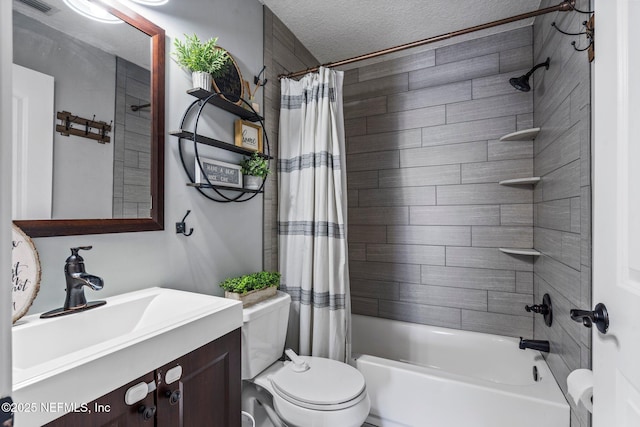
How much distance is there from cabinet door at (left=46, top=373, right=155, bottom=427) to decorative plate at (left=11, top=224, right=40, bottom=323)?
420 millimetres

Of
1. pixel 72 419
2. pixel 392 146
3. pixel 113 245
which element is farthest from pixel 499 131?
pixel 72 419

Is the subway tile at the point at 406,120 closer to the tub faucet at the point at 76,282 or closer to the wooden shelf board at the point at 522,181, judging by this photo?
the wooden shelf board at the point at 522,181

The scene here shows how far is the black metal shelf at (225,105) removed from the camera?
1.42m

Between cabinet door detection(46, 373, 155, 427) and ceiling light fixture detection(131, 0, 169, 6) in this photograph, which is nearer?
cabinet door detection(46, 373, 155, 427)

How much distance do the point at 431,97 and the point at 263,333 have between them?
2.13 m

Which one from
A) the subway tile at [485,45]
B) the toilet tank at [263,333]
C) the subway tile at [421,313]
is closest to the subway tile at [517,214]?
the subway tile at [421,313]

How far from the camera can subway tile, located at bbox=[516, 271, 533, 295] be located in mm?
2145

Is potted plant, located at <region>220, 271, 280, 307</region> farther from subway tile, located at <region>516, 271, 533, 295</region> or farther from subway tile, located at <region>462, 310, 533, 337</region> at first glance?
subway tile, located at <region>516, 271, 533, 295</region>

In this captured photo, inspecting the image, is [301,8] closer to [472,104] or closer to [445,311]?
[472,104]

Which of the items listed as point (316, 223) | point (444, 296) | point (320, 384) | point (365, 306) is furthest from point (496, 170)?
point (320, 384)

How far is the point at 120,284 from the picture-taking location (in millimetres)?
1181

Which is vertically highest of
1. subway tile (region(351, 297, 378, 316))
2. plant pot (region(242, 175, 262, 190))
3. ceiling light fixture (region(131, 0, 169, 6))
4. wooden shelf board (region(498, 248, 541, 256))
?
ceiling light fixture (region(131, 0, 169, 6))

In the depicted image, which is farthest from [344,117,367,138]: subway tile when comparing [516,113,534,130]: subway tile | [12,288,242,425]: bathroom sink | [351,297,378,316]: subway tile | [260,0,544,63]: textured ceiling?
[12,288,242,425]: bathroom sink

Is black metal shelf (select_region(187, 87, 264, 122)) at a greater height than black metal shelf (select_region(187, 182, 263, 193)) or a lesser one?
greater
